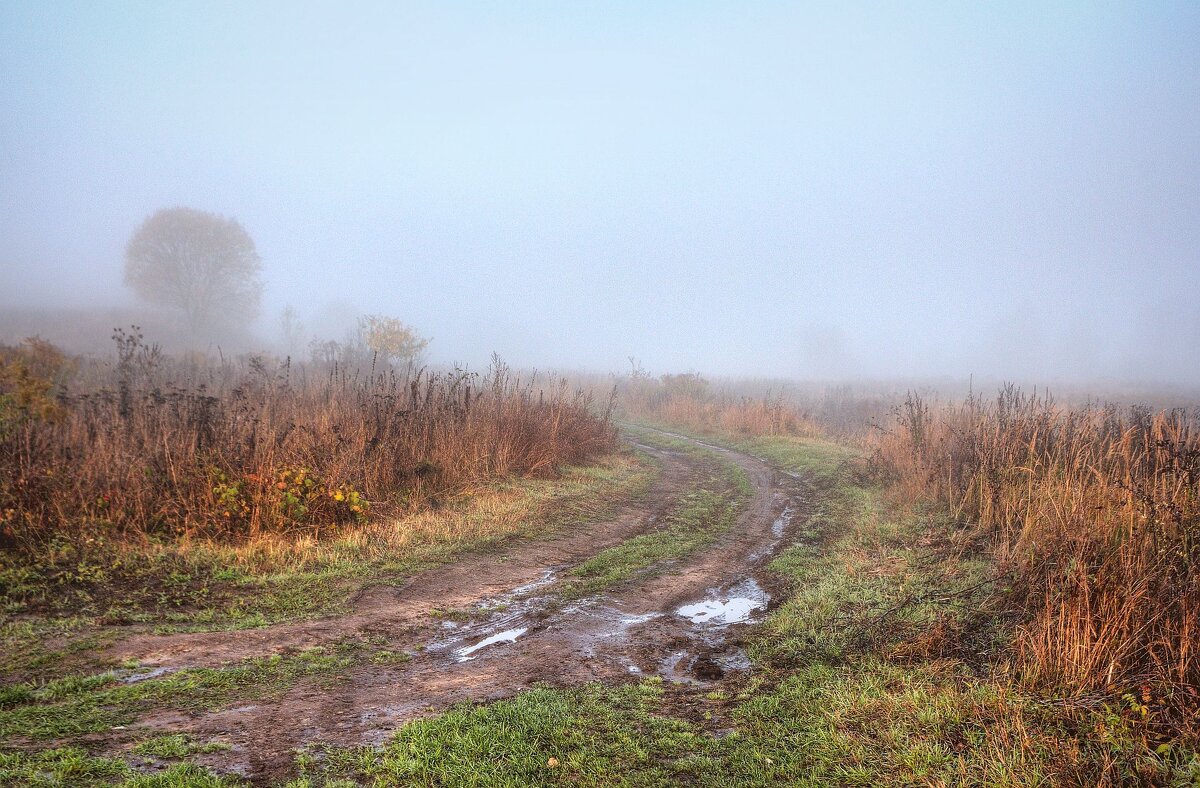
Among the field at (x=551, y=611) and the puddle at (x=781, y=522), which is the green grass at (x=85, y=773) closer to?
the field at (x=551, y=611)

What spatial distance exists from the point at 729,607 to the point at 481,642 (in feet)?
8.56

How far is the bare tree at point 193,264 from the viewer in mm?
40688

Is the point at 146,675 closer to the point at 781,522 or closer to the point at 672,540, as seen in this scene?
the point at 672,540

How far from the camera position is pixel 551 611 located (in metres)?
Result: 5.98

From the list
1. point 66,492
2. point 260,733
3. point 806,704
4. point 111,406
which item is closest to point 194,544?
point 66,492

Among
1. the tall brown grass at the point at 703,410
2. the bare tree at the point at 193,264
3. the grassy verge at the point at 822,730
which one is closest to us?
the grassy verge at the point at 822,730

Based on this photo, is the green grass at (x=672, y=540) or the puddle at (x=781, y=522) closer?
the green grass at (x=672, y=540)

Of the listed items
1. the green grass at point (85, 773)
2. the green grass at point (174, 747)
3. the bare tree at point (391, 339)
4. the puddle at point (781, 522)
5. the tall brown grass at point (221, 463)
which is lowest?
the puddle at point (781, 522)

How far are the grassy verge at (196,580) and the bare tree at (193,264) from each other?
42407mm

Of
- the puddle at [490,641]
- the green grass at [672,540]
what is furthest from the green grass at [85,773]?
the green grass at [672,540]

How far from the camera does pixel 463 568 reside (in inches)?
281

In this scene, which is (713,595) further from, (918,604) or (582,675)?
(582,675)

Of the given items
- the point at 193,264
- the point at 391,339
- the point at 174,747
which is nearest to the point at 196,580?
the point at 174,747

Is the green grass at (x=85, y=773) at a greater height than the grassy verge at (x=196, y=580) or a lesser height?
greater
